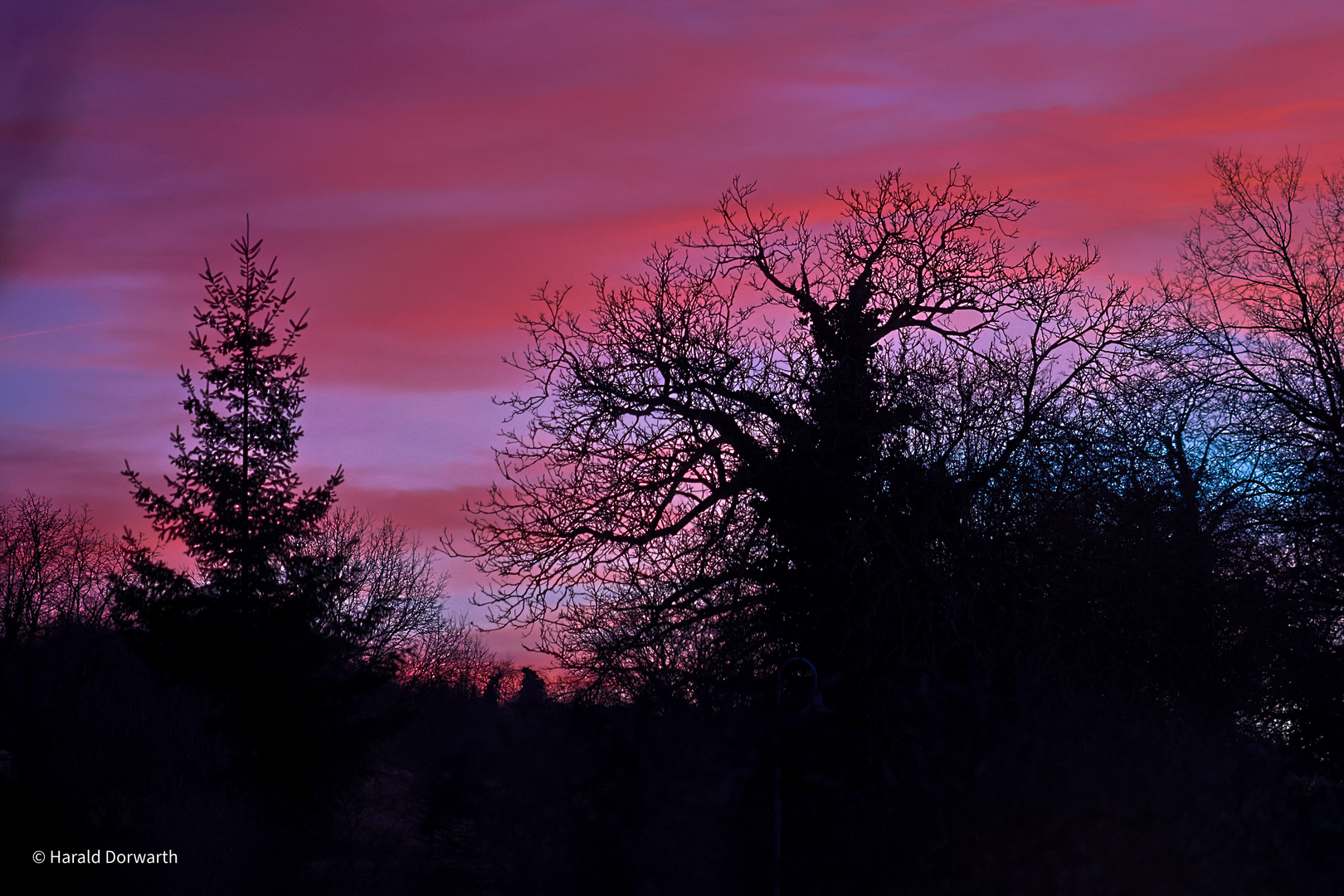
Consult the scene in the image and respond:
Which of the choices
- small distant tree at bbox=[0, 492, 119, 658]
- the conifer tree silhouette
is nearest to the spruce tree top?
the conifer tree silhouette

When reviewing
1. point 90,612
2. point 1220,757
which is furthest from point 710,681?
point 90,612

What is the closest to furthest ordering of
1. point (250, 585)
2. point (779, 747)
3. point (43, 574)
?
point (779, 747), point (250, 585), point (43, 574)

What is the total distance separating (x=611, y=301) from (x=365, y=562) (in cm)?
3739

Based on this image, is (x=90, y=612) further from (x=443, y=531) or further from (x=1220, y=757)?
(x=1220, y=757)

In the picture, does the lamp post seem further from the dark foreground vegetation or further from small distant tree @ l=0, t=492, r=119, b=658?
small distant tree @ l=0, t=492, r=119, b=658

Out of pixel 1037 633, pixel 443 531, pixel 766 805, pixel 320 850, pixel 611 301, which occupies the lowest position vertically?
pixel 320 850

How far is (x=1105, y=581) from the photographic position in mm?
16703

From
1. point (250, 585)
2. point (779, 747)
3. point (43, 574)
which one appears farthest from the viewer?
point (43, 574)

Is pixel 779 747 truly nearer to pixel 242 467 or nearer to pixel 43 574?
pixel 242 467

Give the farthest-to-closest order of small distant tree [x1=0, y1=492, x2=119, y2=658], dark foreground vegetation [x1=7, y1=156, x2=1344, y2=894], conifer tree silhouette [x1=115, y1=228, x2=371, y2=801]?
1. small distant tree [x1=0, y1=492, x2=119, y2=658]
2. conifer tree silhouette [x1=115, y1=228, x2=371, y2=801]
3. dark foreground vegetation [x1=7, y1=156, x2=1344, y2=894]

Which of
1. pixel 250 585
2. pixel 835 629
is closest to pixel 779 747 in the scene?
pixel 835 629

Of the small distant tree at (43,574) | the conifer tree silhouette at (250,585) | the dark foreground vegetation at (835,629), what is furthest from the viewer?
the small distant tree at (43,574)

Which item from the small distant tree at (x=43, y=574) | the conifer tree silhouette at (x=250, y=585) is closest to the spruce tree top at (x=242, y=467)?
the conifer tree silhouette at (x=250, y=585)

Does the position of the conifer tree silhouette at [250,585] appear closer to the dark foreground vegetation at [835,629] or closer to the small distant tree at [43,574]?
the dark foreground vegetation at [835,629]
